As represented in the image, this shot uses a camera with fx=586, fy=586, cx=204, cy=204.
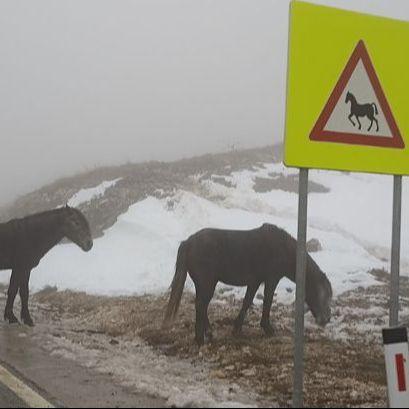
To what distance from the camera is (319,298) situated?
9500mm

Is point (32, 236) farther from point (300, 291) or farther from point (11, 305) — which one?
point (300, 291)

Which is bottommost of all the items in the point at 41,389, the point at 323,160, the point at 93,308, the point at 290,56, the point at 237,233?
the point at 93,308

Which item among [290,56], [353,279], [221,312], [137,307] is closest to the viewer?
[290,56]

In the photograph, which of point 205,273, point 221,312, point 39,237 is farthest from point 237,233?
point 39,237

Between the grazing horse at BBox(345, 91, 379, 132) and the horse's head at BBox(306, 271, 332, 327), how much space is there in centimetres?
506

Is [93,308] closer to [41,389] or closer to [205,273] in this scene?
[205,273]

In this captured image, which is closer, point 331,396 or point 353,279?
point 331,396

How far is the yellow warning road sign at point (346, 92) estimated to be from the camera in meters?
4.71

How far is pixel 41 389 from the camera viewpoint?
225 inches

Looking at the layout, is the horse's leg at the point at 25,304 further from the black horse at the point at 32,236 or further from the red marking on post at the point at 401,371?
the red marking on post at the point at 401,371

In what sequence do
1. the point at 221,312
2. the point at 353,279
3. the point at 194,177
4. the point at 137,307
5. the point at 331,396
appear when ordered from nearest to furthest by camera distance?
the point at 331,396
the point at 221,312
the point at 137,307
the point at 353,279
the point at 194,177

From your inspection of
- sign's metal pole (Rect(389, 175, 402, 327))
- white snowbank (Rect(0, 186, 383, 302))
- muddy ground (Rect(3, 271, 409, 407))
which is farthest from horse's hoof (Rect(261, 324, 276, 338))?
sign's metal pole (Rect(389, 175, 402, 327))

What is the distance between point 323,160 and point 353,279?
9.20 metres

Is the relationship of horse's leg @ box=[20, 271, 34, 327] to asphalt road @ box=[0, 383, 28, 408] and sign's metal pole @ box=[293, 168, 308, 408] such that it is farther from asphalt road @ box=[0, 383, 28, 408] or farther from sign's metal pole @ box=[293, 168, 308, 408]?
sign's metal pole @ box=[293, 168, 308, 408]
